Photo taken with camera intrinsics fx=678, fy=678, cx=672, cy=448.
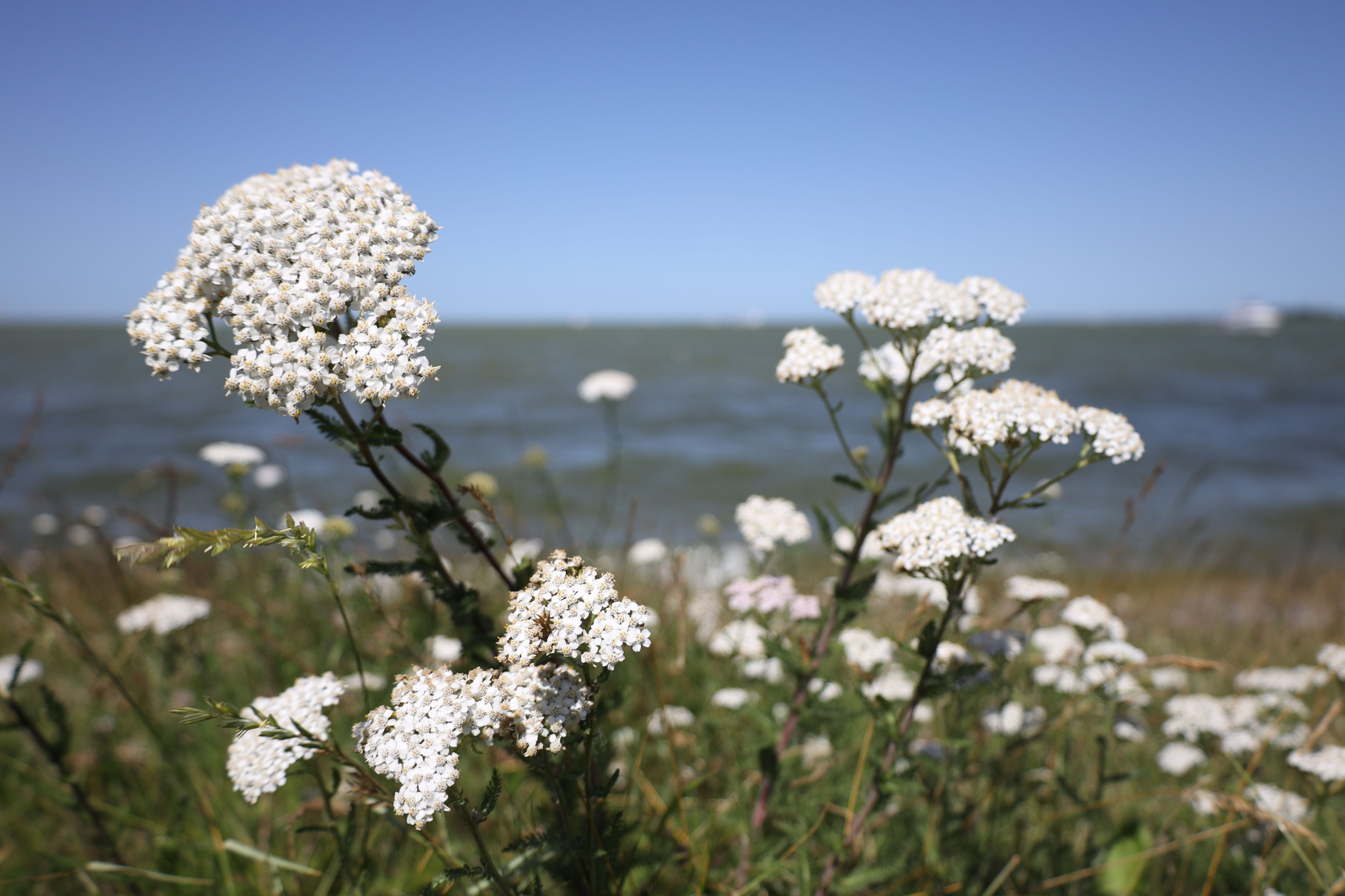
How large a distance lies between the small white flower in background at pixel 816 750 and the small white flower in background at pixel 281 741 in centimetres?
197

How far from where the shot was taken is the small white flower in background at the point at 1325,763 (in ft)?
8.58

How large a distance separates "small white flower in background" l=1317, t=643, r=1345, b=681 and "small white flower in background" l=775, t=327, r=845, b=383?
2.60m

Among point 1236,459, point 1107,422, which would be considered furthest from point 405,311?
point 1236,459

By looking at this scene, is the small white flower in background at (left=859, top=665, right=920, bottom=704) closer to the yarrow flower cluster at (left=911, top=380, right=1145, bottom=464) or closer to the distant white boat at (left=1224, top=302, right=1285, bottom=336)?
the yarrow flower cluster at (left=911, top=380, right=1145, bottom=464)

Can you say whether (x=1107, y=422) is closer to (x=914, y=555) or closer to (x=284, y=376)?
(x=914, y=555)

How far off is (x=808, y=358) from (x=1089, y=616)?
175 centimetres

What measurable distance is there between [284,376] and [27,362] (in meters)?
52.3

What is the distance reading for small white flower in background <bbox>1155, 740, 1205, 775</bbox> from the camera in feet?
11.5

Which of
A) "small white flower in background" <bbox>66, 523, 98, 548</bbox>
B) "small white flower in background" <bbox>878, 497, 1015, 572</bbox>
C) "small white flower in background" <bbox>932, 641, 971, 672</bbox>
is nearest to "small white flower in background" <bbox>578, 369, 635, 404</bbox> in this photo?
"small white flower in background" <bbox>932, 641, 971, 672</bbox>

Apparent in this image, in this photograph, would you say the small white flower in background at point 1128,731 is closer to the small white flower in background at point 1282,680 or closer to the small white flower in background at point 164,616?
the small white flower in background at point 1282,680

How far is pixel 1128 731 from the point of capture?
307cm

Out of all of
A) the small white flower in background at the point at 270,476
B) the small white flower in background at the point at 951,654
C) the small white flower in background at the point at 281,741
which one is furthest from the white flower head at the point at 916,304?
the small white flower in background at the point at 270,476

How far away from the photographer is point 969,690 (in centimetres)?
247

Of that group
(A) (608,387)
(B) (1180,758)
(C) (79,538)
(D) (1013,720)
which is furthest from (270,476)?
(B) (1180,758)
